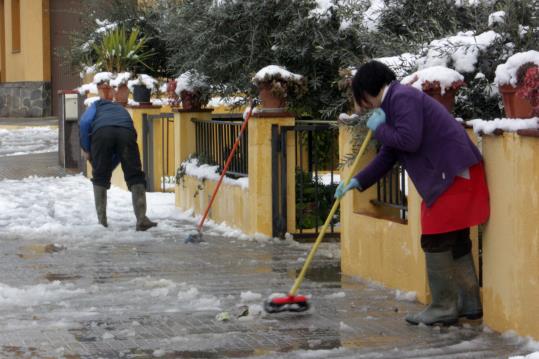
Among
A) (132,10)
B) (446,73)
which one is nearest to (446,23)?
(446,73)

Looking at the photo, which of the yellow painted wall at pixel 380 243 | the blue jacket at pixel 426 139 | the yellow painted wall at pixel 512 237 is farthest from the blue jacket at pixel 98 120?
the yellow painted wall at pixel 512 237

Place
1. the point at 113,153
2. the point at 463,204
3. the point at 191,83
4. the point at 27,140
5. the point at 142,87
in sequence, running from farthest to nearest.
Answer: the point at 27,140 < the point at 142,87 < the point at 191,83 < the point at 113,153 < the point at 463,204

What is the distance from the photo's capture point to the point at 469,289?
706 cm

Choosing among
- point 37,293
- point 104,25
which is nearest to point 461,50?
point 37,293

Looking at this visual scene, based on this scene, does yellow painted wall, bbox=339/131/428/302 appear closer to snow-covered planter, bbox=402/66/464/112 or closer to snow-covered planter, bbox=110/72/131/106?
snow-covered planter, bbox=402/66/464/112

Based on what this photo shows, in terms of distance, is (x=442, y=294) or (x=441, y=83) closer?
Answer: (x=442, y=294)

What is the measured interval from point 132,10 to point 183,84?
16.7ft

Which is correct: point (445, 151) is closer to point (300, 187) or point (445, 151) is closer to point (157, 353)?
point (157, 353)

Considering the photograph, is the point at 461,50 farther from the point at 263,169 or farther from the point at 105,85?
the point at 105,85

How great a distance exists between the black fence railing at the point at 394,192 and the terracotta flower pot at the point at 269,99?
2596mm

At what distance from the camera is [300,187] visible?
38.4 ft

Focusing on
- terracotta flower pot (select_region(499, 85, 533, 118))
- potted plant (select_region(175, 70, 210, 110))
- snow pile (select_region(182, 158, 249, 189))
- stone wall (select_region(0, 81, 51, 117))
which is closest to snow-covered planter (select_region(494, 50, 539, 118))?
terracotta flower pot (select_region(499, 85, 533, 118))

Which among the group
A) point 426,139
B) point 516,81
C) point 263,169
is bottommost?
point 263,169

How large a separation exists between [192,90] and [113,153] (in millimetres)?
1614
